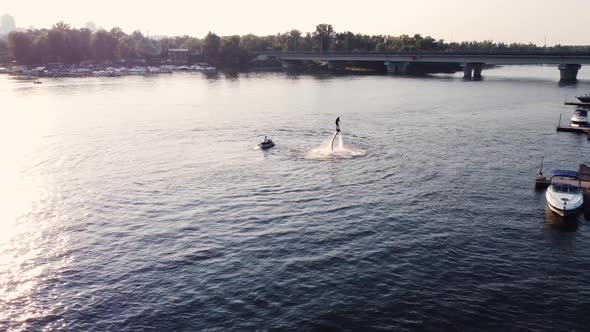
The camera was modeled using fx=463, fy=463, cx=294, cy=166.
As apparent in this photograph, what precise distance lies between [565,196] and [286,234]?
37460 millimetres

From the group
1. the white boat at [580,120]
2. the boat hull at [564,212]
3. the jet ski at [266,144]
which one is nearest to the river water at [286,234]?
the boat hull at [564,212]

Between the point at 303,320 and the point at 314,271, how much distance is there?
821 cm

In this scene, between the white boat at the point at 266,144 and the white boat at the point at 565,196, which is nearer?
the white boat at the point at 565,196

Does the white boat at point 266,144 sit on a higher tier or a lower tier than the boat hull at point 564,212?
higher

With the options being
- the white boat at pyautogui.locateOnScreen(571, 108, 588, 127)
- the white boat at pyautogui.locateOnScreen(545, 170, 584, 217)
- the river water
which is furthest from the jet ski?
the white boat at pyautogui.locateOnScreen(571, 108, 588, 127)

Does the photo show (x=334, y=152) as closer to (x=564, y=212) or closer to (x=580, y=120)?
(x=564, y=212)

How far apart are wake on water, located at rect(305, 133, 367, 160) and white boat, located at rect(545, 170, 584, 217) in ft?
114

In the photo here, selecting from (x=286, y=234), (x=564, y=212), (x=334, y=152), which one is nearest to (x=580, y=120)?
(x=334, y=152)

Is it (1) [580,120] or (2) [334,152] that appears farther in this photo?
(1) [580,120]

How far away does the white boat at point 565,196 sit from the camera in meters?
58.8

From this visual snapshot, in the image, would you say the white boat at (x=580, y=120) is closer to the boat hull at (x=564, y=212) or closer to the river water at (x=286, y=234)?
the river water at (x=286, y=234)

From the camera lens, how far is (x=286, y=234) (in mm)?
54719

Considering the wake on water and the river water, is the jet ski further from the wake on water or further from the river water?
the wake on water

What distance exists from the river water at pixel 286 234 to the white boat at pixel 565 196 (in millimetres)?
1803
